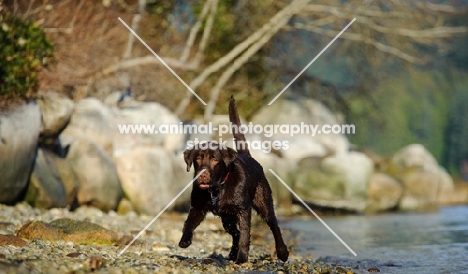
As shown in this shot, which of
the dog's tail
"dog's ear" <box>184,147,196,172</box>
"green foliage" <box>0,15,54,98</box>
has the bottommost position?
"dog's ear" <box>184,147,196,172</box>

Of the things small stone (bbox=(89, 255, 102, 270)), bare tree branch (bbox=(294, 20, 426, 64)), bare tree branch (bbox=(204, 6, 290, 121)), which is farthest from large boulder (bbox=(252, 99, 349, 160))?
small stone (bbox=(89, 255, 102, 270))

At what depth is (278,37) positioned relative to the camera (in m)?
23.5

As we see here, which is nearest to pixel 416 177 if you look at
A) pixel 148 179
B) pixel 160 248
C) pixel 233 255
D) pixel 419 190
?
pixel 419 190

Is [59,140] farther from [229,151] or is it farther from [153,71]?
[229,151]

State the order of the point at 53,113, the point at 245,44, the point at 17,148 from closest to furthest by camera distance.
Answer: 1. the point at 17,148
2. the point at 53,113
3. the point at 245,44

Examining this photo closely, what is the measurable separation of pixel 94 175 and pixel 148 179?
4.48 ft

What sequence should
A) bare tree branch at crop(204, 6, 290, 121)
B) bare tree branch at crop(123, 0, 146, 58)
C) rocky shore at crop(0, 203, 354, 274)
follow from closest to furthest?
rocky shore at crop(0, 203, 354, 274)
bare tree branch at crop(123, 0, 146, 58)
bare tree branch at crop(204, 6, 290, 121)

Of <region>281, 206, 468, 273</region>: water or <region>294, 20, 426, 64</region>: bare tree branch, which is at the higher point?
<region>294, 20, 426, 64</region>: bare tree branch

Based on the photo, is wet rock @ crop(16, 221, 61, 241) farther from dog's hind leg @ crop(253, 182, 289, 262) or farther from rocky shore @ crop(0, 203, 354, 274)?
dog's hind leg @ crop(253, 182, 289, 262)

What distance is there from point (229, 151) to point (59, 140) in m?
6.69

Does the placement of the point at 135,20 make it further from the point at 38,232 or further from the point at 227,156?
the point at 227,156

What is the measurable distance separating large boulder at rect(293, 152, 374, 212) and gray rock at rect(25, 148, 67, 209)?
7.91m

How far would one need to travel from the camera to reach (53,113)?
537 inches

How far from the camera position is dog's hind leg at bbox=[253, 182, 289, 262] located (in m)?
8.35
